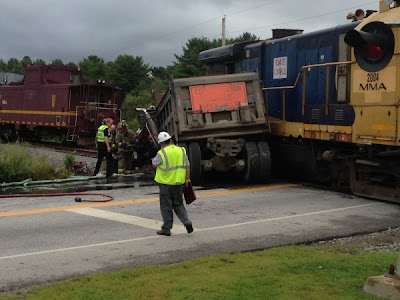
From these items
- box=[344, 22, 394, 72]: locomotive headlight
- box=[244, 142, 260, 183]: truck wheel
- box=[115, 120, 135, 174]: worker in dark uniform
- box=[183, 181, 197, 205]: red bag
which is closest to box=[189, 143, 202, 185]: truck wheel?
box=[244, 142, 260, 183]: truck wheel

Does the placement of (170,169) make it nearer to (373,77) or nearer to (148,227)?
(148,227)

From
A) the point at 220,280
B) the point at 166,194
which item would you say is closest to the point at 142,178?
the point at 166,194

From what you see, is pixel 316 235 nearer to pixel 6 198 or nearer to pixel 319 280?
pixel 319 280

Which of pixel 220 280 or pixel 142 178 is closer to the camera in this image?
pixel 220 280

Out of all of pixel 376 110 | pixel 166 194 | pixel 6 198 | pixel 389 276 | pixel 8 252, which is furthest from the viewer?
pixel 6 198

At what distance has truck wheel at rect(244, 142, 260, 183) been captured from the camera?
13.4 metres

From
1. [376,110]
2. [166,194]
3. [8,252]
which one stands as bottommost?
[8,252]

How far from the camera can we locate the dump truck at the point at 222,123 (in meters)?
13.3

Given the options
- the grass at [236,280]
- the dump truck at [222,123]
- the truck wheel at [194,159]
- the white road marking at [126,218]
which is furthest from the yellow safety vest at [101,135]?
the grass at [236,280]

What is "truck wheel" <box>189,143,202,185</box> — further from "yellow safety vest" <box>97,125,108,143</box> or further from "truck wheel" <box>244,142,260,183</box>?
"yellow safety vest" <box>97,125,108,143</box>

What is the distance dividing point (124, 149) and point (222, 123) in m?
4.28

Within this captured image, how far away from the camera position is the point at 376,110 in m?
10.6

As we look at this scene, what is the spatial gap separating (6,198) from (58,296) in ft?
23.4

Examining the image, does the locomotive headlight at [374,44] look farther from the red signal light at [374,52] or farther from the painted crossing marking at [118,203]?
the painted crossing marking at [118,203]
